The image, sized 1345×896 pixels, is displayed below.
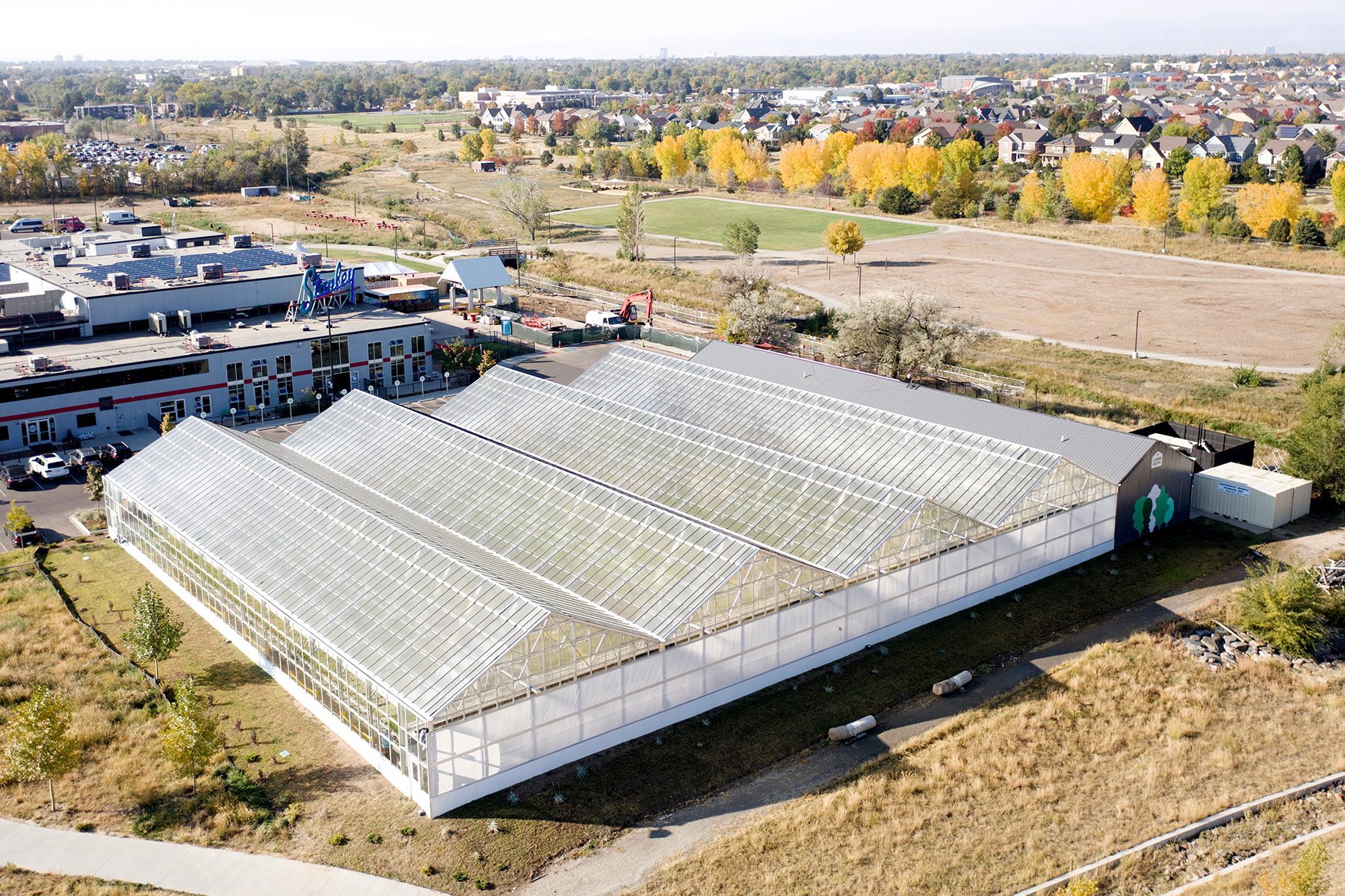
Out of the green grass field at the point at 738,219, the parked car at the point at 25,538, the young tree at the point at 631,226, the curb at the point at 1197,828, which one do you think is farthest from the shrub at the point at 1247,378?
the parked car at the point at 25,538

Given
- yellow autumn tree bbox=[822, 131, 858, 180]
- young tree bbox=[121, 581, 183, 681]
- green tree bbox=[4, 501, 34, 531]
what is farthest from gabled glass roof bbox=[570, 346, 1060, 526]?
yellow autumn tree bbox=[822, 131, 858, 180]

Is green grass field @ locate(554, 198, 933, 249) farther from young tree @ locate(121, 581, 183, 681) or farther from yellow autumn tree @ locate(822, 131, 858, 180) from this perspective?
young tree @ locate(121, 581, 183, 681)

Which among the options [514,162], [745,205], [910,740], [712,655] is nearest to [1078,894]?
[910,740]

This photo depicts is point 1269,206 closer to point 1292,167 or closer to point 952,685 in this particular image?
point 1292,167

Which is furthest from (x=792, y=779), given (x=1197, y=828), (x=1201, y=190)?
(x=1201, y=190)

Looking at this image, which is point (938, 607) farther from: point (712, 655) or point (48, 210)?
point (48, 210)

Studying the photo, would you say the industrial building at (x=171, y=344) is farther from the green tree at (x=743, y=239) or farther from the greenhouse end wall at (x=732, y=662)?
the greenhouse end wall at (x=732, y=662)
